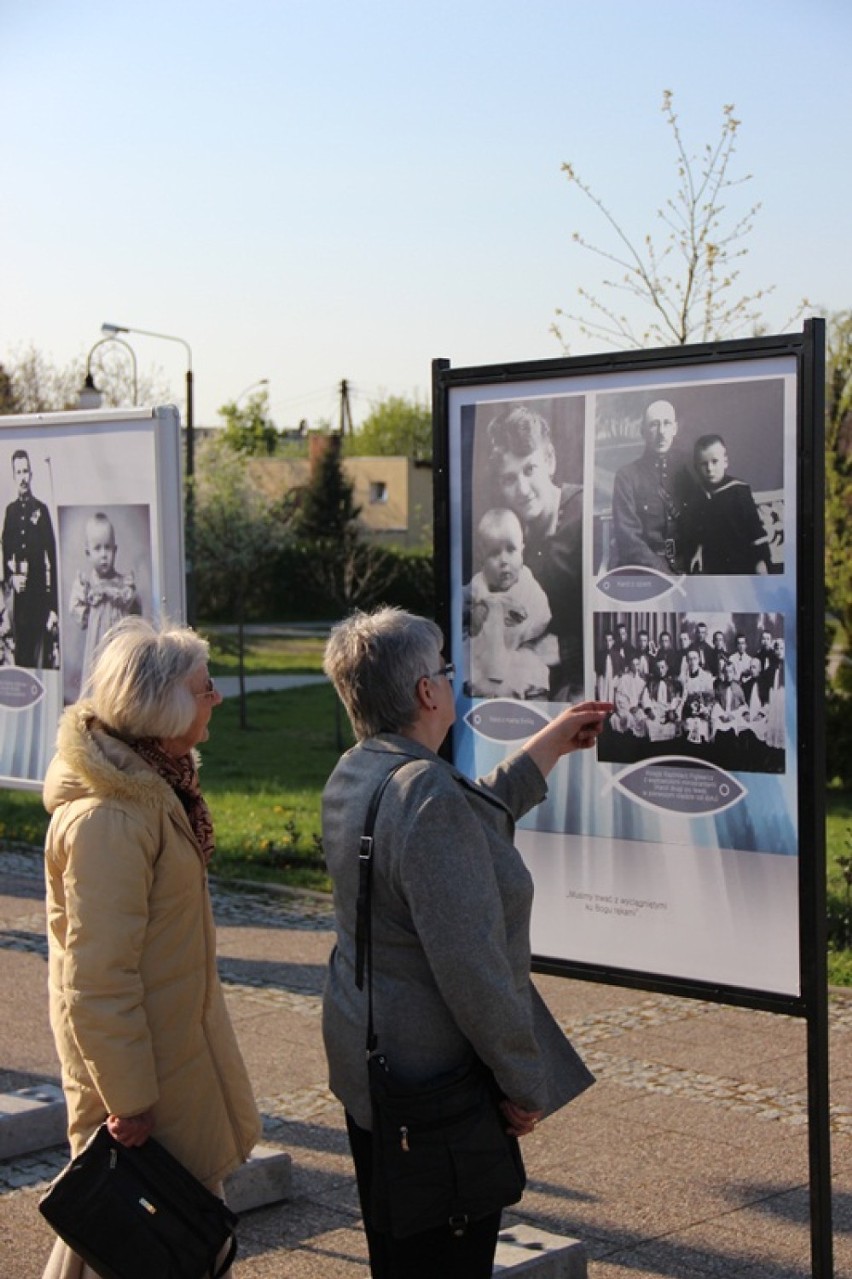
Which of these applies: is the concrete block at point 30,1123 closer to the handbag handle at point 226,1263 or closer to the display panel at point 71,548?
the display panel at point 71,548

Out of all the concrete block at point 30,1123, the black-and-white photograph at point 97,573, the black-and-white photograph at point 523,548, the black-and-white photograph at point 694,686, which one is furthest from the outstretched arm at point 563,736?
the black-and-white photograph at point 97,573

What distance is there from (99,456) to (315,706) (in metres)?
19.4

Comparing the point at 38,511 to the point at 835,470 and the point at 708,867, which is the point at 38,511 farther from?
the point at 835,470

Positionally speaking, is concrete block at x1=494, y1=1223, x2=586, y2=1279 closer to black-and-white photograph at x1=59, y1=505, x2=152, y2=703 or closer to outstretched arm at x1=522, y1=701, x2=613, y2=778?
outstretched arm at x1=522, y1=701, x2=613, y2=778

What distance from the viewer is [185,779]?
3.75m

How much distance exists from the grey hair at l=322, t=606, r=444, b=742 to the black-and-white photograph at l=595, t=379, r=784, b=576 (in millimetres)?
1145

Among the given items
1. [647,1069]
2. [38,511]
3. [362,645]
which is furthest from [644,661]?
[38,511]

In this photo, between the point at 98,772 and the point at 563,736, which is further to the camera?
the point at 563,736

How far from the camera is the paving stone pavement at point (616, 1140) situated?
480 cm

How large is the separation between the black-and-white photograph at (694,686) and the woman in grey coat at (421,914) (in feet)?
3.54

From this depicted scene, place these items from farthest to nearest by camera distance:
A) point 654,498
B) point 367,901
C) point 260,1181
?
1. point 260,1181
2. point 654,498
3. point 367,901

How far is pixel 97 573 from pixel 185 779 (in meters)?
3.67

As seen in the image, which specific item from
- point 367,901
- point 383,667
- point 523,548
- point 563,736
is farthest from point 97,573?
point 367,901

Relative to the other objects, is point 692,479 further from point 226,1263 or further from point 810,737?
point 226,1263
